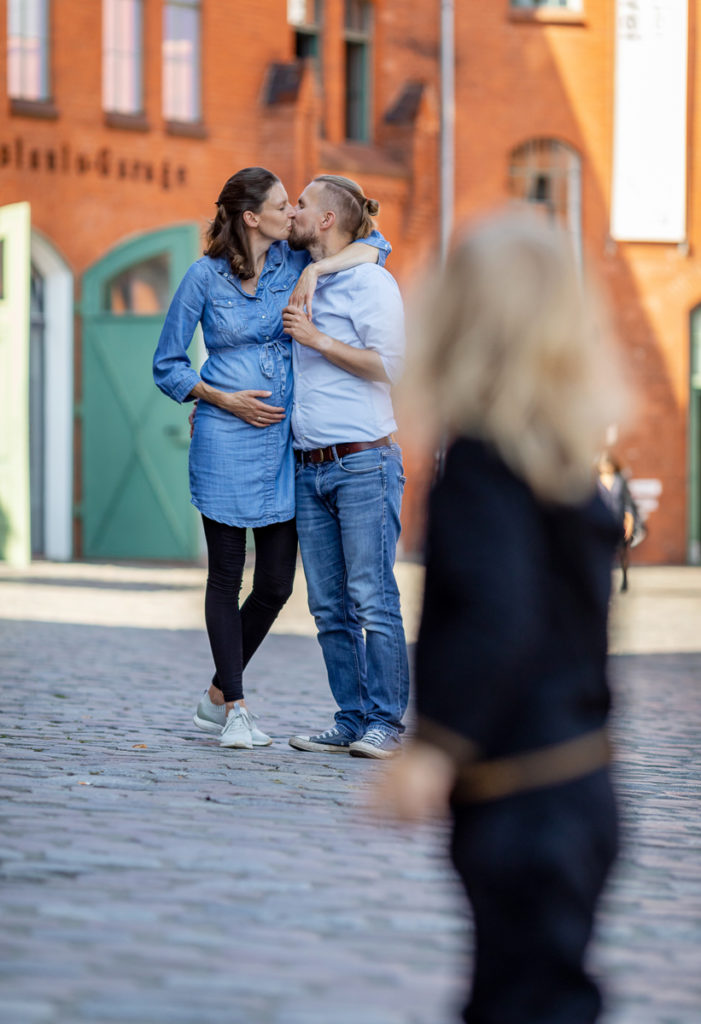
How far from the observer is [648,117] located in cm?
2525

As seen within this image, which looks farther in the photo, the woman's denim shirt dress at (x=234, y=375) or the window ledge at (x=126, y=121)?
the window ledge at (x=126, y=121)

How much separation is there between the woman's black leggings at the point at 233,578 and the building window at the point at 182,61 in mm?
15089

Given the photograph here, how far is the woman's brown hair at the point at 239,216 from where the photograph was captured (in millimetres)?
6238

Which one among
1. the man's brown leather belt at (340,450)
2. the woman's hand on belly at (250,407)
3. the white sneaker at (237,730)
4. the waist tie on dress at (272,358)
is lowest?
the white sneaker at (237,730)

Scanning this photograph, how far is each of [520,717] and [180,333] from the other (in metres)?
3.82

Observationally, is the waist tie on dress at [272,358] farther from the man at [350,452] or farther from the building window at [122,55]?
the building window at [122,55]

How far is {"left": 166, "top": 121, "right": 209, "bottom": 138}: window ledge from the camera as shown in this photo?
2053 cm

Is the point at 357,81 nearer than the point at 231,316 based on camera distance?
No

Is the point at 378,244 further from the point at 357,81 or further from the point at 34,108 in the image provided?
the point at 357,81

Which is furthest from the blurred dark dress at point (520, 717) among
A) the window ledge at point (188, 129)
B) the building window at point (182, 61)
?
the building window at point (182, 61)

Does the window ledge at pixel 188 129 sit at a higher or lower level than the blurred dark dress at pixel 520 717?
higher

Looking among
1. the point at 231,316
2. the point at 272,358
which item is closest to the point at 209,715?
the point at 272,358

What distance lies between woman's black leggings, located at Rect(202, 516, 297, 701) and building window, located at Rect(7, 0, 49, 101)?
13972 millimetres

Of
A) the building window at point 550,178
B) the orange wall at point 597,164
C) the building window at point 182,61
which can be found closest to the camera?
the building window at point 182,61
